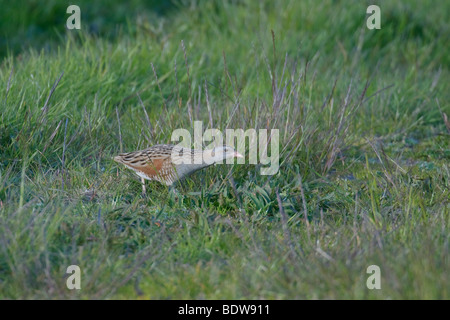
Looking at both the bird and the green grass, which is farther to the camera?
the bird

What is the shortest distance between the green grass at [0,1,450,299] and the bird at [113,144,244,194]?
0.52ft

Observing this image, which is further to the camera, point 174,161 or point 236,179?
point 236,179

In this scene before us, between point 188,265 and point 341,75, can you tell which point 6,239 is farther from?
point 341,75

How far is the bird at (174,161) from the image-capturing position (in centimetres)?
466

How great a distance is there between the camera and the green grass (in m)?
3.68

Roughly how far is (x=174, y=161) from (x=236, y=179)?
0.56 m

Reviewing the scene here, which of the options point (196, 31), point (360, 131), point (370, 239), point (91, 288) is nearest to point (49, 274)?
point (91, 288)

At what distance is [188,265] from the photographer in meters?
3.91

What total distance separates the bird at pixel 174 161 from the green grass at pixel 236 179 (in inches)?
6.2

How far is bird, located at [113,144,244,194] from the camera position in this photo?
4.66m

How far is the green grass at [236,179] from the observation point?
3.68 m

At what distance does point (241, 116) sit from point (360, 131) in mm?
1721

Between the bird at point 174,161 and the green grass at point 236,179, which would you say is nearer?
the green grass at point 236,179

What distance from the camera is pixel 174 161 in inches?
184
